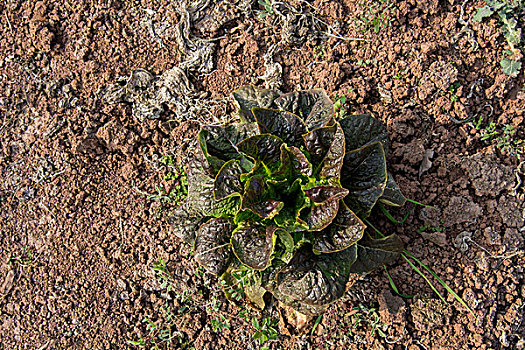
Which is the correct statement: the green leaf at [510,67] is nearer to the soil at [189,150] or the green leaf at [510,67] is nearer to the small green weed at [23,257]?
the soil at [189,150]

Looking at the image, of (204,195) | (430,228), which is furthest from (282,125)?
(430,228)

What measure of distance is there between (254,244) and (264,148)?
0.58 metres

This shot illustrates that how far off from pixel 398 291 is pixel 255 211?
146cm

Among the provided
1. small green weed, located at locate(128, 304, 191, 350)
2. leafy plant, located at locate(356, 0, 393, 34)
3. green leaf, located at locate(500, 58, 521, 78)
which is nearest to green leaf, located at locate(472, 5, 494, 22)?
green leaf, located at locate(500, 58, 521, 78)

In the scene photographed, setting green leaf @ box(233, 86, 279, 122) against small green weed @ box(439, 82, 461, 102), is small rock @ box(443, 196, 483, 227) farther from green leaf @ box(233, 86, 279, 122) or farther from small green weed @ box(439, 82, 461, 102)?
green leaf @ box(233, 86, 279, 122)

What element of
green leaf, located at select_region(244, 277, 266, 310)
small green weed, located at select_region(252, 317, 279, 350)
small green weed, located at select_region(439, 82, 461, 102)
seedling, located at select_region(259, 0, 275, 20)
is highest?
seedling, located at select_region(259, 0, 275, 20)

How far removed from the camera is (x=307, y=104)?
2.79m

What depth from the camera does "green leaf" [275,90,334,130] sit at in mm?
2721

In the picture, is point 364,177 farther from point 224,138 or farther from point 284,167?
point 224,138

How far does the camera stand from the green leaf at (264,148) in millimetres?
2408

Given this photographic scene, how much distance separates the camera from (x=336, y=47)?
3461 millimetres

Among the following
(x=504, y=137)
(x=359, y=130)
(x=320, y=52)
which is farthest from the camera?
(x=320, y=52)

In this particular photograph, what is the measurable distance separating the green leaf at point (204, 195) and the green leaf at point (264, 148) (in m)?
0.29

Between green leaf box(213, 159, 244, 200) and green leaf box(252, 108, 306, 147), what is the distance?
10.8 inches
